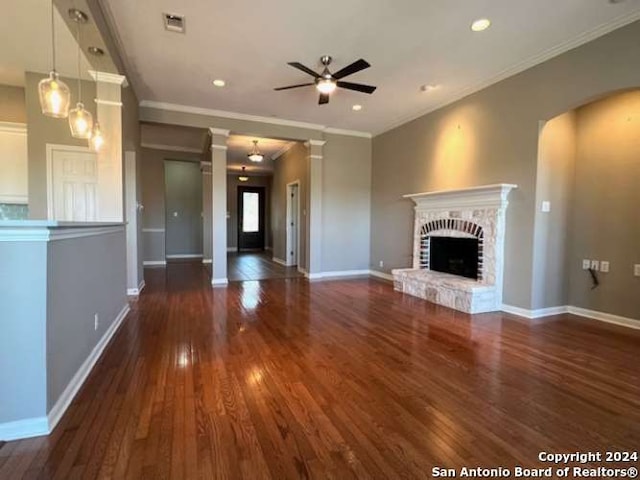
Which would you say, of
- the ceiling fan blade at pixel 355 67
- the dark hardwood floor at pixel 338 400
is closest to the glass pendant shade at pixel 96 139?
the dark hardwood floor at pixel 338 400

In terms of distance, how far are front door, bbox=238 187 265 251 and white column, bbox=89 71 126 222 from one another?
326 inches

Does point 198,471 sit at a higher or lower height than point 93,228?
lower

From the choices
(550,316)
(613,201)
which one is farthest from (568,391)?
(613,201)

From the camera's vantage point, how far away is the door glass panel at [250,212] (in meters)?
12.2

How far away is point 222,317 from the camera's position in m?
3.96

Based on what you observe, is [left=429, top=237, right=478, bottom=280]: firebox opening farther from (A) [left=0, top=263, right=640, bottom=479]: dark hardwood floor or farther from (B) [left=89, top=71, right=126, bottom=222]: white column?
(B) [left=89, top=71, right=126, bottom=222]: white column

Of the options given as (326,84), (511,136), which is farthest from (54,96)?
(511,136)

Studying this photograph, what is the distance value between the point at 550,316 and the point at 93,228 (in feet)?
16.3

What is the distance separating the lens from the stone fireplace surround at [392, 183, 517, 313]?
422 centimetres

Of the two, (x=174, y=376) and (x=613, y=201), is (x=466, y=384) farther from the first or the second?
(x=613, y=201)

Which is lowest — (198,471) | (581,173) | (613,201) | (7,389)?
(198,471)

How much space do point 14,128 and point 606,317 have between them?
324 inches

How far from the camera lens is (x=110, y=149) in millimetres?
3758

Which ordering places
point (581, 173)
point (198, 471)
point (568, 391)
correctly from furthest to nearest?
point (581, 173) < point (568, 391) < point (198, 471)
